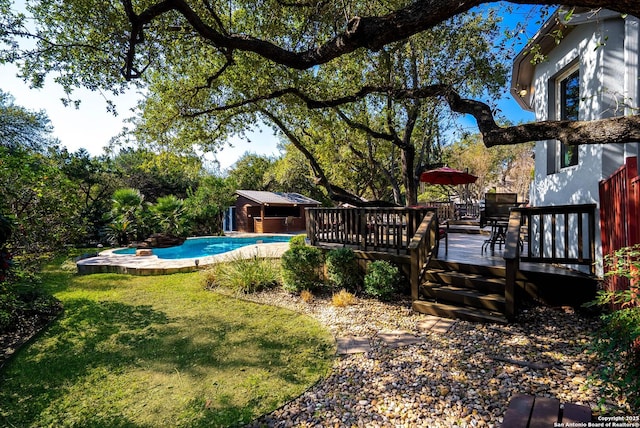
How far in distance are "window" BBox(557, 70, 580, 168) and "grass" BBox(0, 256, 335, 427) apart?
19.0 ft

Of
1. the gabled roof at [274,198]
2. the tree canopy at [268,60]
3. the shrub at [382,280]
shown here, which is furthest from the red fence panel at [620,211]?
the gabled roof at [274,198]

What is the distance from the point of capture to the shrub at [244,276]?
711 cm

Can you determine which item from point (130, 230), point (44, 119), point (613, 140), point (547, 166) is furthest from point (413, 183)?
point (44, 119)

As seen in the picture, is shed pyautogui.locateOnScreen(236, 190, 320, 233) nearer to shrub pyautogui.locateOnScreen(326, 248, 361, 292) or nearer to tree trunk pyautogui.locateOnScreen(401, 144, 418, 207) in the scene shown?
tree trunk pyautogui.locateOnScreen(401, 144, 418, 207)

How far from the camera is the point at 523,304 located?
5133mm

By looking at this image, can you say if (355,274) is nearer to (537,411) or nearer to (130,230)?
(537,411)

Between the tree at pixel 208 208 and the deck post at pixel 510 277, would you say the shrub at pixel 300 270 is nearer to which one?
the deck post at pixel 510 277

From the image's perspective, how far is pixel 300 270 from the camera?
6.73m

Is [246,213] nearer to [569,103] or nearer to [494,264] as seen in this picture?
[494,264]

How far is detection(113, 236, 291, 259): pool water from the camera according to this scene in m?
14.1

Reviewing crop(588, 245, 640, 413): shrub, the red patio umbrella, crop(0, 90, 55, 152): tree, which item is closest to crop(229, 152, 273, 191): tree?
crop(0, 90, 55, 152): tree

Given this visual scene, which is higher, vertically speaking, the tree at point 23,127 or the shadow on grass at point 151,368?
the tree at point 23,127

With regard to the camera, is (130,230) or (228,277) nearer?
(228,277)

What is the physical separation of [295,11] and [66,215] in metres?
6.49
